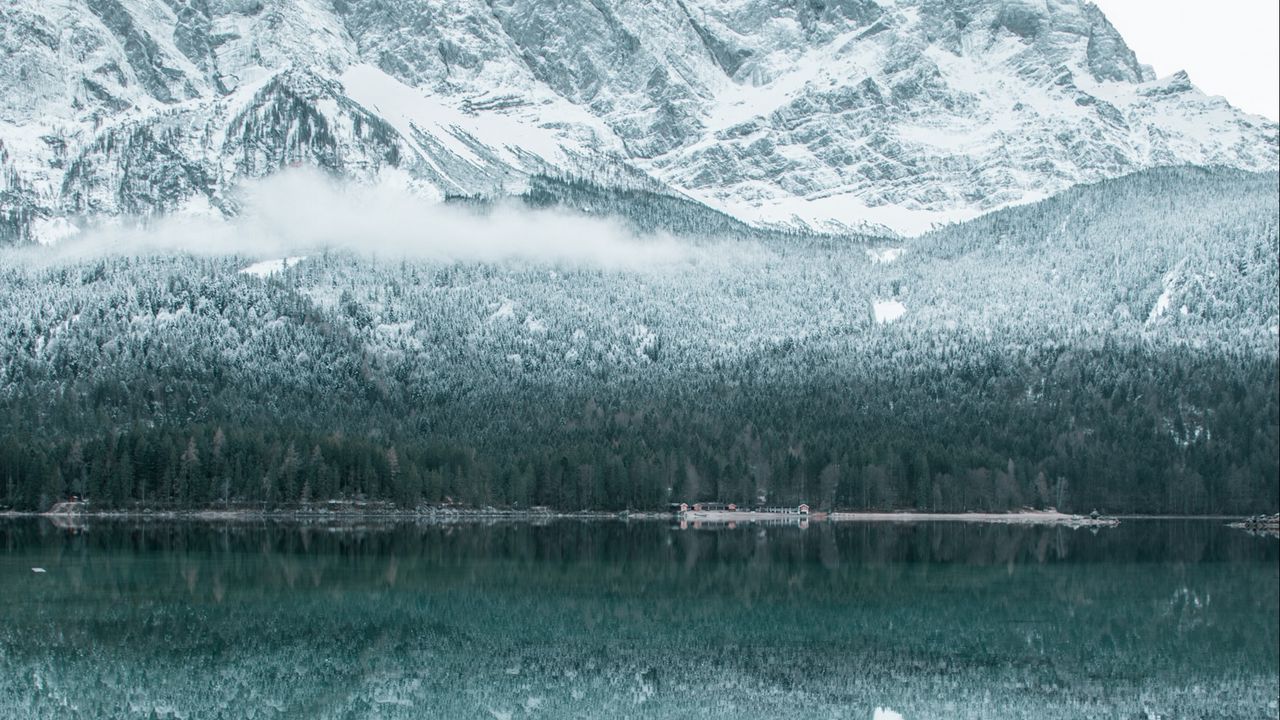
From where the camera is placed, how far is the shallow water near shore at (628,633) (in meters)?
47.4

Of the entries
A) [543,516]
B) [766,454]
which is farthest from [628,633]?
[766,454]

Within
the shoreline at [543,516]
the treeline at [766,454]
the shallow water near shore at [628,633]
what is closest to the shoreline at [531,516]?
the shoreline at [543,516]

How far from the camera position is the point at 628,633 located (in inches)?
2367

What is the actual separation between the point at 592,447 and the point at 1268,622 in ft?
366

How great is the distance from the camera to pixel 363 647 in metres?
56.1

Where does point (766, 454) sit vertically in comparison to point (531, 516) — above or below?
above

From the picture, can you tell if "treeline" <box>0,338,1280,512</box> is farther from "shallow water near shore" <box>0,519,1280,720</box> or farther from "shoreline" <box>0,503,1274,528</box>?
"shallow water near shore" <box>0,519,1280,720</box>

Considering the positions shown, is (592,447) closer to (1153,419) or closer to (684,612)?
(1153,419)

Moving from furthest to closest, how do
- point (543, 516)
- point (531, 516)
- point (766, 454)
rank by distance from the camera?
point (766, 454), point (543, 516), point (531, 516)

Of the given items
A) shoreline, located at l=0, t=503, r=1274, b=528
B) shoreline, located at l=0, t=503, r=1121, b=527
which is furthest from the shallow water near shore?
shoreline, located at l=0, t=503, r=1121, b=527

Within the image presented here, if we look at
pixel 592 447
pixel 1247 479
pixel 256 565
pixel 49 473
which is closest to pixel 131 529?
pixel 49 473

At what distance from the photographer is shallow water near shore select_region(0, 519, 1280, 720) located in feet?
155

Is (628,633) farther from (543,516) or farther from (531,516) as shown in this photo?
(543,516)

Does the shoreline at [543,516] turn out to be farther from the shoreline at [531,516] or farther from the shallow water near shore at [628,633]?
the shallow water near shore at [628,633]
